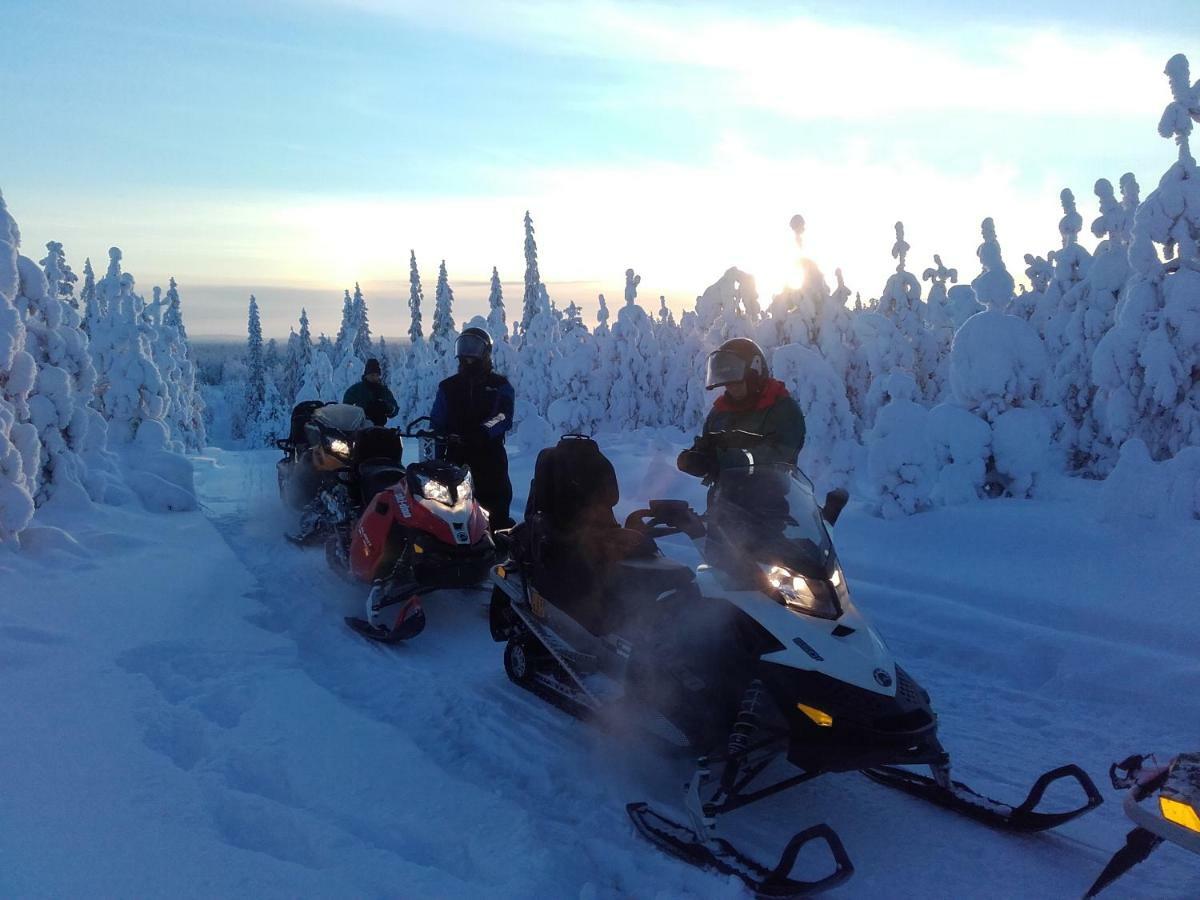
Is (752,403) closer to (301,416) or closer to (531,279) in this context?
(301,416)

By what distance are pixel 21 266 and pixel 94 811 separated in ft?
38.0

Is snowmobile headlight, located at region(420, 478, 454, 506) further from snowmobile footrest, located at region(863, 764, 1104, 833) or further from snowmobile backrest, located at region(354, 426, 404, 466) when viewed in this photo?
snowmobile footrest, located at region(863, 764, 1104, 833)

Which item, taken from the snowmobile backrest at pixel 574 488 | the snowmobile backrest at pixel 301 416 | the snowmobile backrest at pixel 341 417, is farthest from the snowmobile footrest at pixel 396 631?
the snowmobile backrest at pixel 301 416

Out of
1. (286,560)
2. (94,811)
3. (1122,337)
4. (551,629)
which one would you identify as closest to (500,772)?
(551,629)

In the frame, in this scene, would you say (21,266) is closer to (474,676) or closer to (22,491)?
(22,491)

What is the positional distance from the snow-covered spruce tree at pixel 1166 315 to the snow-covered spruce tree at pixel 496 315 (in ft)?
69.2

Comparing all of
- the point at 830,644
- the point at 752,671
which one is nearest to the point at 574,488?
the point at 752,671

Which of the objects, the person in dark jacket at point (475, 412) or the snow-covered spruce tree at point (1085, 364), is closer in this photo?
the person in dark jacket at point (475, 412)

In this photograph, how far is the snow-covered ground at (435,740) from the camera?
10.6 feet

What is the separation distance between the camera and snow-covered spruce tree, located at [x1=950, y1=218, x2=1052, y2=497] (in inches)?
517

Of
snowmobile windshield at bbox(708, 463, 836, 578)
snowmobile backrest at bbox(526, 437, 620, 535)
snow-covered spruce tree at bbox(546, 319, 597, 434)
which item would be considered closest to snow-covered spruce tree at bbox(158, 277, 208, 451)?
snow-covered spruce tree at bbox(546, 319, 597, 434)

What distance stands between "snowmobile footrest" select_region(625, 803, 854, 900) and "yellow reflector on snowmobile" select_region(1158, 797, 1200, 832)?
1019 millimetres

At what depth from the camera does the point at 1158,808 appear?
105 inches

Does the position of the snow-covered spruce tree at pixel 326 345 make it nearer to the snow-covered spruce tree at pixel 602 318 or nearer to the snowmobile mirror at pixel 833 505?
the snow-covered spruce tree at pixel 602 318
